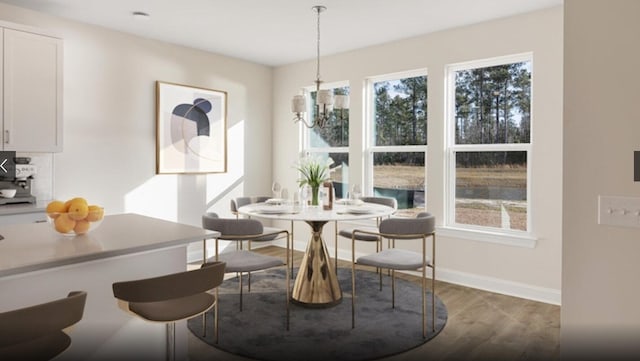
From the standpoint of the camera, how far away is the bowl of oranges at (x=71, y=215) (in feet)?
6.19

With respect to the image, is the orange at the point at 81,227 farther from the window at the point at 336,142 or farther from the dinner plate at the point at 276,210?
the window at the point at 336,142

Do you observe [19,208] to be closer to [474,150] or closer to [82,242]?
[82,242]

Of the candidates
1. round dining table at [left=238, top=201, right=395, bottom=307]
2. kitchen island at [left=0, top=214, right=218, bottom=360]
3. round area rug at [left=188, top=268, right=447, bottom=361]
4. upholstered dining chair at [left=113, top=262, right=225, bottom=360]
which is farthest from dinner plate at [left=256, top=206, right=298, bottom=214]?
upholstered dining chair at [left=113, top=262, right=225, bottom=360]

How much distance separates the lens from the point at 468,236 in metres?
4.27

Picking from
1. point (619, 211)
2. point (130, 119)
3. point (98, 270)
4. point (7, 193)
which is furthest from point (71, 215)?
point (130, 119)

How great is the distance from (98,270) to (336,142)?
12.9 feet

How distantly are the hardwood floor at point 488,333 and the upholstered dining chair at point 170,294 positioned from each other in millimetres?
1019

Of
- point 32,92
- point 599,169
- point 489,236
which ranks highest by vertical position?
point 32,92

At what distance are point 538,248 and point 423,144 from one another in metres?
1.51

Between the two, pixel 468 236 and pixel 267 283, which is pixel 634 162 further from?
pixel 267 283

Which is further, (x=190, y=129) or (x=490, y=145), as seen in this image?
(x=190, y=129)

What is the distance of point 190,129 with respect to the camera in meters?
5.04

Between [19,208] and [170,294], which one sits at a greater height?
[19,208]

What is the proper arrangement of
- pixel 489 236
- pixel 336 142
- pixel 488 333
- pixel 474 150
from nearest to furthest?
pixel 488 333, pixel 489 236, pixel 474 150, pixel 336 142
